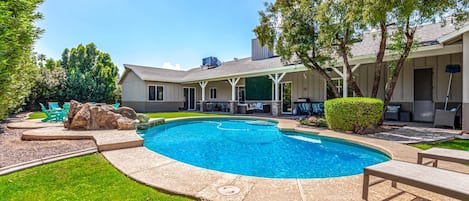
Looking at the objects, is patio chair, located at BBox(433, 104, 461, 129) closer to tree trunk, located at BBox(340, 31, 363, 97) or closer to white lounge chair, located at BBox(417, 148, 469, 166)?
tree trunk, located at BBox(340, 31, 363, 97)

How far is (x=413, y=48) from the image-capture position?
27.5ft

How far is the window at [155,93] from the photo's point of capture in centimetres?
2035

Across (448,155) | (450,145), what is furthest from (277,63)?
(448,155)

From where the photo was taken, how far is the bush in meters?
7.56

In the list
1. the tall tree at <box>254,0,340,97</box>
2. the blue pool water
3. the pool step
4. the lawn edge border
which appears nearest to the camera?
the lawn edge border

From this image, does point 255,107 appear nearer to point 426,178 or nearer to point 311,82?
point 311,82

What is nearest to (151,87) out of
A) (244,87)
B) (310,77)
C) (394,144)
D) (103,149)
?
(244,87)

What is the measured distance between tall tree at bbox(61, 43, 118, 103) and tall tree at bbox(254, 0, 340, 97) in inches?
779

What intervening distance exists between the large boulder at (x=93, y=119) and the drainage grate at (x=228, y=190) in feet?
21.7

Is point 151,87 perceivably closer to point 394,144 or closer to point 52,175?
point 52,175

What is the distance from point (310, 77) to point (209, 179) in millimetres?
12821

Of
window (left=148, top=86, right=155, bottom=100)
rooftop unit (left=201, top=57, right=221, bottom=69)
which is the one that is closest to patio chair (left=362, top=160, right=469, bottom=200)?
window (left=148, top=86, right=155, bottom=100)

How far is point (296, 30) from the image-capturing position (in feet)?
32.8

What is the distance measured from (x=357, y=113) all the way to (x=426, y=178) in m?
5.78
